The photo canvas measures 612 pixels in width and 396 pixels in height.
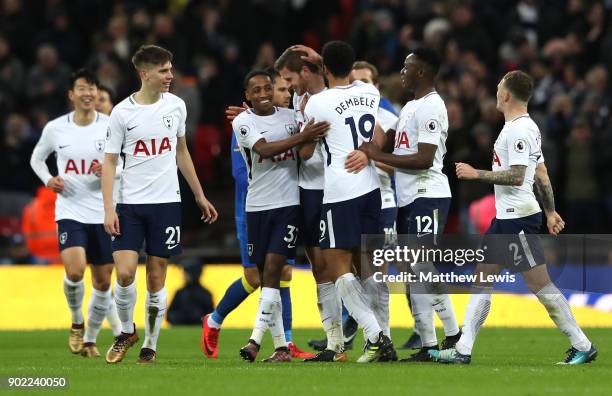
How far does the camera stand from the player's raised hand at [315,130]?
11.7m

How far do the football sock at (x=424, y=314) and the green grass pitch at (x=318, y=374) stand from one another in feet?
1.45

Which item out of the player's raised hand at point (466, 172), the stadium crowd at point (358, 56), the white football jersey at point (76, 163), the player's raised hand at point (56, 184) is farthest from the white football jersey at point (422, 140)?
the stadium crowd at point (358, 56)

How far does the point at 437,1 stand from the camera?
79.7ft

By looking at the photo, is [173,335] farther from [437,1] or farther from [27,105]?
[437,1]

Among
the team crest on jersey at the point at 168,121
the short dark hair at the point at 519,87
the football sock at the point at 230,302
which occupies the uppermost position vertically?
the short dark hair at the point at 519,87

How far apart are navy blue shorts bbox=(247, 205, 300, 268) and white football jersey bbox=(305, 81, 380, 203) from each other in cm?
51

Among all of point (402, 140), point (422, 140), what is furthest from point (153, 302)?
point (422, 140)

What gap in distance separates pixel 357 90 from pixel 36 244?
905cm

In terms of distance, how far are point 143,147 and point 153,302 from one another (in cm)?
132

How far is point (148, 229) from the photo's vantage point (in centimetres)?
1211

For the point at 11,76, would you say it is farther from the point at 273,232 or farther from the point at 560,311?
the point at 560,311

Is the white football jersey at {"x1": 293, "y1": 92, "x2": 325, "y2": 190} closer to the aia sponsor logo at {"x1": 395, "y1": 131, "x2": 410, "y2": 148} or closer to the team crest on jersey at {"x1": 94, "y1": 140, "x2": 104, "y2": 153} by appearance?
the aia sponsor logo at {"x1": 395, "y1": 131, "x2": 410, "y2": 148}

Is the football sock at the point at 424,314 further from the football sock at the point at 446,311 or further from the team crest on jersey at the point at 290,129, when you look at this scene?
the team crest on jersey at the point at 290,129

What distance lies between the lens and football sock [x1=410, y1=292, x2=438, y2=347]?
1201 centimetres
